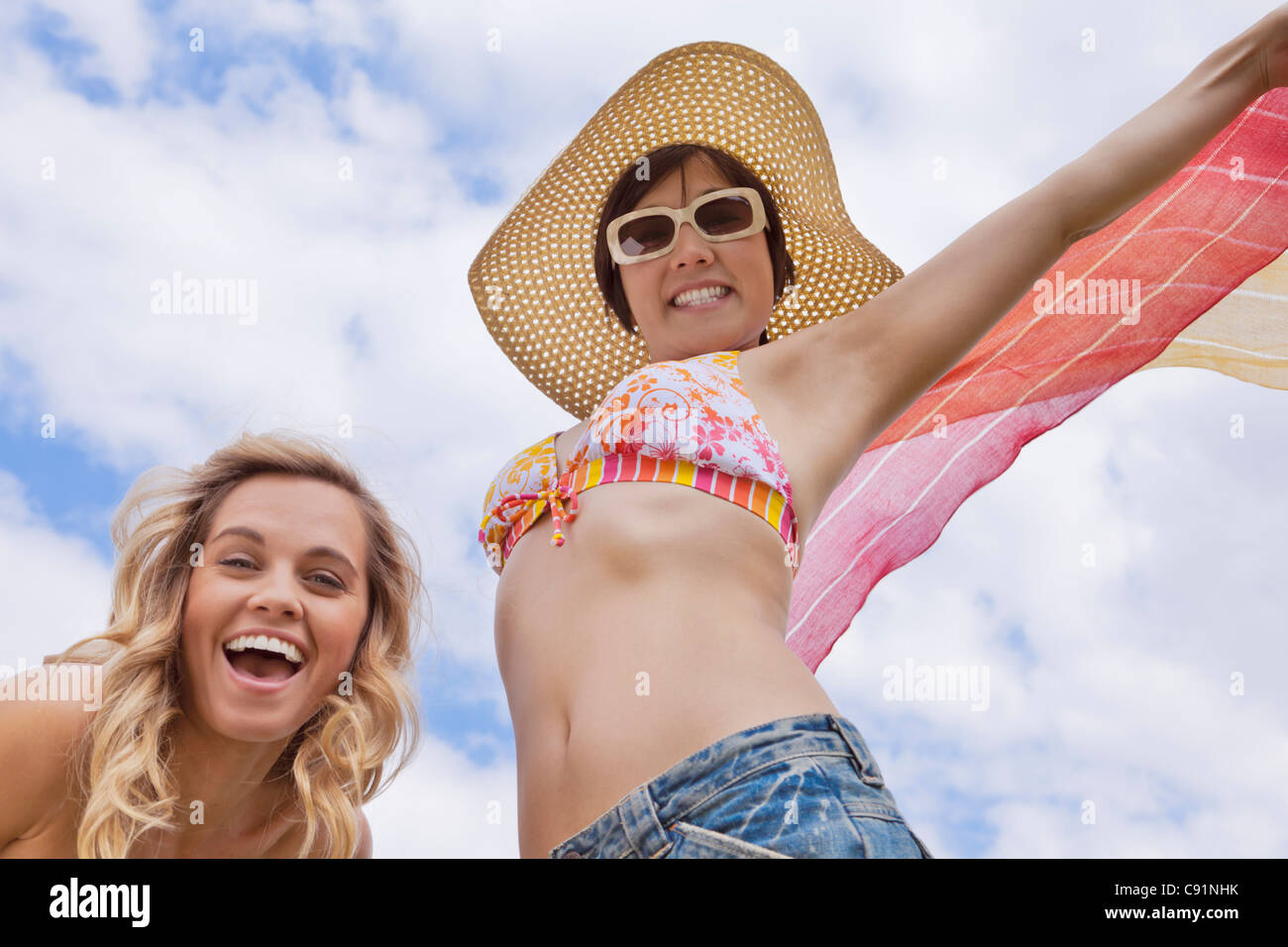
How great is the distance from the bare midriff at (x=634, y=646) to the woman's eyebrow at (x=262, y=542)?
25.1 inches

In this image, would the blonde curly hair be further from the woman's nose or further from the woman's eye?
the woman's nose

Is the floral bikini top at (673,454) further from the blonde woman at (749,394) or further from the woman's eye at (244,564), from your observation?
the woman's eye at (244,564)

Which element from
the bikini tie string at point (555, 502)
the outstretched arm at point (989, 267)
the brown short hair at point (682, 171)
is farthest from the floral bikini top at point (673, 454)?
the brown short hair at point (682, 171)

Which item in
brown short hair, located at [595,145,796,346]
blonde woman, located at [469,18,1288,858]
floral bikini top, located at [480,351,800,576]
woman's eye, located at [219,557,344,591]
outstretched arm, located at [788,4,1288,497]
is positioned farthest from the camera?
brown short hair, located at [595,145,796,346]

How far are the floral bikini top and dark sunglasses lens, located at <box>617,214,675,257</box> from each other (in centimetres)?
54

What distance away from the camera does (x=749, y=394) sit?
246 centimetres

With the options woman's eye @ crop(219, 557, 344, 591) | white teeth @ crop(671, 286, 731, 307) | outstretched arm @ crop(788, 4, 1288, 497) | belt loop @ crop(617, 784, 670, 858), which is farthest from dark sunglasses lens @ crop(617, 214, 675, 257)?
belt loop @ crop(617, 784, 670, 858)

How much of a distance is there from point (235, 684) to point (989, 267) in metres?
1.93

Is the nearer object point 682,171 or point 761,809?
point 761,809

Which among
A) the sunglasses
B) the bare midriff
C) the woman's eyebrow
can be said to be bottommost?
the bare midriff

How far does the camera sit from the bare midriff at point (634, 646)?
191 cm

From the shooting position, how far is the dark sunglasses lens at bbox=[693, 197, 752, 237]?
9.47 feet

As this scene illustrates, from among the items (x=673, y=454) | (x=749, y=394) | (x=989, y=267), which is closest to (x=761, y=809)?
(x=673, y=454)

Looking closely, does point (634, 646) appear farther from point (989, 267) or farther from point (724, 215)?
point (724, 215)
